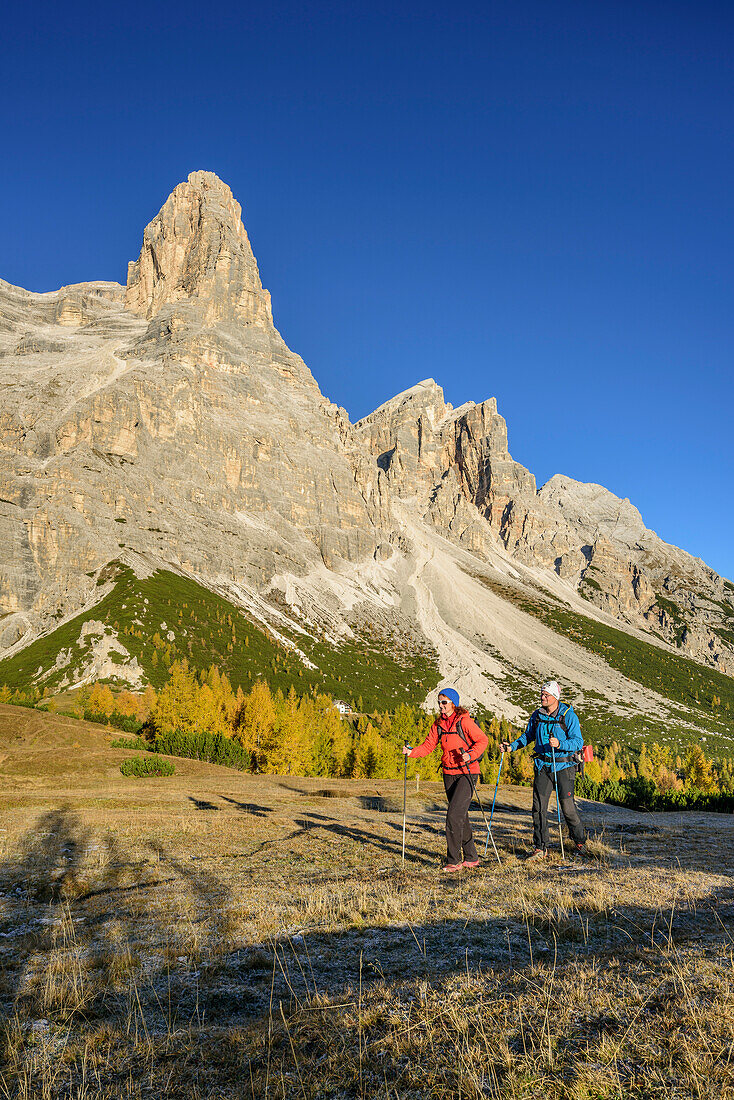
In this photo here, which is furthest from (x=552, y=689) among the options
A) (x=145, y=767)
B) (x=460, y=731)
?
(x=145, y=767)

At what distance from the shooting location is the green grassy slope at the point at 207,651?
9344cm

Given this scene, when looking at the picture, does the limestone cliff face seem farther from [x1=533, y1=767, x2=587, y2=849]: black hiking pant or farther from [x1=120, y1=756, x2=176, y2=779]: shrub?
[x1=533, y1=767, x2=587, y2=849]: black hiking pant

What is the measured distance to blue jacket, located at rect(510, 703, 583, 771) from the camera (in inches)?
427

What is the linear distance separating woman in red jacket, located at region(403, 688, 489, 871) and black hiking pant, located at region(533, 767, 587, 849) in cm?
159

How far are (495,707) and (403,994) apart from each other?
138667 millimetres

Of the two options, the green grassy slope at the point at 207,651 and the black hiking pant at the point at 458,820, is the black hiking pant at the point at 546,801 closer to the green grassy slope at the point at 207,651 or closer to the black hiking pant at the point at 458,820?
the black hiking pant at the point at 458,820

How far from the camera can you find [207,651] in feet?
360

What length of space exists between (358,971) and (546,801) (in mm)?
6621

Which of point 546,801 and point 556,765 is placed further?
point 556,765

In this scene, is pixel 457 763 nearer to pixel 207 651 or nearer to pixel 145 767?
pixel 145 767

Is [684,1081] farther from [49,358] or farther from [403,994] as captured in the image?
[49,358]

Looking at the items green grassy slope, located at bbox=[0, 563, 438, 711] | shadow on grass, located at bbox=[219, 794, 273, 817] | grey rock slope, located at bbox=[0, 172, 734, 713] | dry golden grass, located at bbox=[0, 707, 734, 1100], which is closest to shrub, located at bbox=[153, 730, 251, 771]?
shadow on grass, located at bbox=[219, 794, 273, 817]

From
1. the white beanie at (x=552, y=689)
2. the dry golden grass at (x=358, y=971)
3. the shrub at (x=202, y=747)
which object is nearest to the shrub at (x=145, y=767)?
the shrub at (x=202, y=747)

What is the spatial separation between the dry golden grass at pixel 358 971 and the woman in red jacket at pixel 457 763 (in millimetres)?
613
